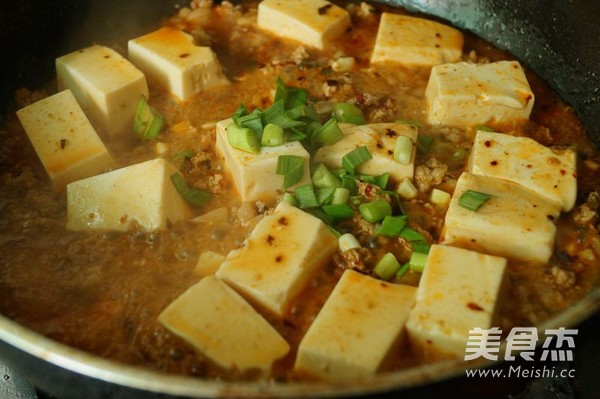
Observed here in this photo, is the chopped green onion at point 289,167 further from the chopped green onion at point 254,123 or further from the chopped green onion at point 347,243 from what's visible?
the chopped green onion at point 347,243

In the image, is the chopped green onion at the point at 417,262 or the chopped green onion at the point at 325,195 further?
the chopped green onion at the point at 325,195

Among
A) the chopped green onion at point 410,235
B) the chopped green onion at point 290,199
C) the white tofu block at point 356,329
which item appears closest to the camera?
the white tofu block at point 356,329

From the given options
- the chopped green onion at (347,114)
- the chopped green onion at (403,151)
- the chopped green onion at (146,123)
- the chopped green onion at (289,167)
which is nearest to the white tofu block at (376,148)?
the chopped green onion at (403,151)

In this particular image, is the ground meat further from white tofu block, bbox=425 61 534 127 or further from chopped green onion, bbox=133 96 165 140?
chopped green onion, bbox=133 96 165 140

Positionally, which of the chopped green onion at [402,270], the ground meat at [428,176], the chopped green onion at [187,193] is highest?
the ground meat at [428,176]

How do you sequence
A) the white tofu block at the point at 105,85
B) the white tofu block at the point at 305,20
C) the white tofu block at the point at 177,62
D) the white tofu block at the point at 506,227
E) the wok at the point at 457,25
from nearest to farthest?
the white tofu block at the point at 506,227 → the white tofu block at the point at 105,85 → the wok at the point at 457,25 → the white tofu block at the point at 177,62 → the white tofu block at the point at 305,20

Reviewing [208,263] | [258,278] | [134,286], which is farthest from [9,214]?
[258,278]

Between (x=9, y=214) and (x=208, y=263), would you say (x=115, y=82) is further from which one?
(x=208, y=263)
